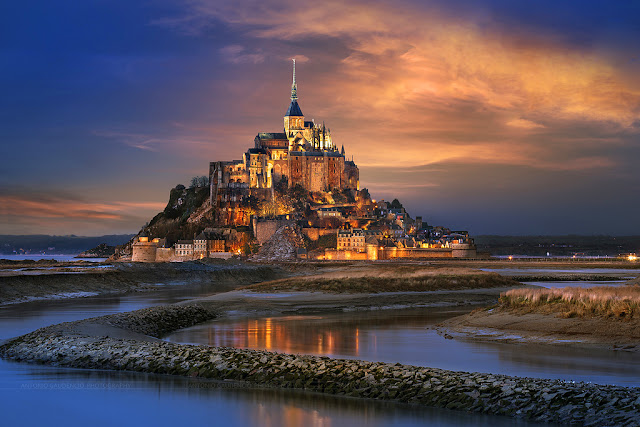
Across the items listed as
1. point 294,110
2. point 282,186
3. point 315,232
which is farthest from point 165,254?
point 294,110

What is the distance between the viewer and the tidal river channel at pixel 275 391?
11.9m

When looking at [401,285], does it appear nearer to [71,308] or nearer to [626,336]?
[71,308]

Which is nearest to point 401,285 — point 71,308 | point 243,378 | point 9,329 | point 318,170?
point 71,308

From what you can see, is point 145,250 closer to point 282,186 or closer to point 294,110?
point 282,186

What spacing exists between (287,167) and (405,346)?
143 metres

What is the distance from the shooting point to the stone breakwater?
11.0 m

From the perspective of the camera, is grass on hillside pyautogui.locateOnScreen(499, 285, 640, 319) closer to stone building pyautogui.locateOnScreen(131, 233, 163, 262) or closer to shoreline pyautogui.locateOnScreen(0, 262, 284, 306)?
shoreline pyautogui.locateOnScreen(0, 262, 284, 306)

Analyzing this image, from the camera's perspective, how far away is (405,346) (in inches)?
769

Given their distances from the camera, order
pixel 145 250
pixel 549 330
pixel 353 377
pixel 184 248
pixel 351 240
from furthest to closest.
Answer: pixel 145 250
pixel 184 248
pixel 351 240
pixel 549 330
pixel 353 377

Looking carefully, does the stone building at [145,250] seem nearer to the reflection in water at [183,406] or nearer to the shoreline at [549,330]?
the shoreline at [549,330]

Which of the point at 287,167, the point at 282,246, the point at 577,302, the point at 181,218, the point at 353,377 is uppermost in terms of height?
the point at 287,167

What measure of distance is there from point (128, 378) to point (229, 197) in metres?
138

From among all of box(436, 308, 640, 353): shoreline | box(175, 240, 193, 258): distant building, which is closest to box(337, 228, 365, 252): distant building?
box(175, 240, 193, 258): distant building

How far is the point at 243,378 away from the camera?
15070 mm
